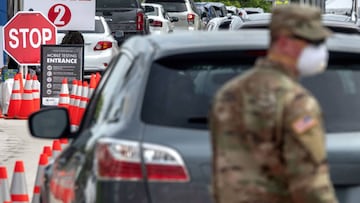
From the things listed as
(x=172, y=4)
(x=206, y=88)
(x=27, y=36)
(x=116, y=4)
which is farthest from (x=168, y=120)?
(x=172, y=4)

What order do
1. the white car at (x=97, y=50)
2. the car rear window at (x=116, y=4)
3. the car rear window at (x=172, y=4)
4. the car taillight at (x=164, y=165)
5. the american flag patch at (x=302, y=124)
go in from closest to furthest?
1. the american flag patch at (x=302, y=124)
2. the car taillight at (x=164, y=165)
3. the white car at (x=97, y=50)
4. the car rear window at (x=116, y=4)
5. the car rear window at (x=172, y=4)

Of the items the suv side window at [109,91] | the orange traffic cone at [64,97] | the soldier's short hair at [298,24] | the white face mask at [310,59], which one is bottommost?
the orange traffic cone at [64,97]

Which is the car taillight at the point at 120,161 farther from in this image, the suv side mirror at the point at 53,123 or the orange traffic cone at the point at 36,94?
the orange traffic cone at the point at 36,94

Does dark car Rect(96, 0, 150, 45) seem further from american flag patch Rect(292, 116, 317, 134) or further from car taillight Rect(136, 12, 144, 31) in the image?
american flag patch Rect(292, 116, 317, 134)

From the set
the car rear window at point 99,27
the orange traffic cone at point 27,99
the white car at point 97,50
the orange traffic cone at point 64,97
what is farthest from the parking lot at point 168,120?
the car rear window at point 99,27

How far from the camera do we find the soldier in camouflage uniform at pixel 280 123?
13.0ft

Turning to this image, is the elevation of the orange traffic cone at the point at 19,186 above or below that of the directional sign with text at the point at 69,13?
below

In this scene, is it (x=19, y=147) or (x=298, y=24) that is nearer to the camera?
(x=298, y=24)

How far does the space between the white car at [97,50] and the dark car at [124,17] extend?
25.4 feet

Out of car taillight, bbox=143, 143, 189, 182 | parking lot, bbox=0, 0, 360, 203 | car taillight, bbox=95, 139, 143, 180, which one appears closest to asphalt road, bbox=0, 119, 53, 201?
parking lot, bbox=0, 0, 360, 203

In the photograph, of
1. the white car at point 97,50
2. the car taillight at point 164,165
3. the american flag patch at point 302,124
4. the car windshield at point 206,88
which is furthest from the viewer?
the white car at point 97,50

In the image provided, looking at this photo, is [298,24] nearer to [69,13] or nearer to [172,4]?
→ [69,13]

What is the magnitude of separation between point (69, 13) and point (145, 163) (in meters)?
15.3

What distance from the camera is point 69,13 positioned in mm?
19953
